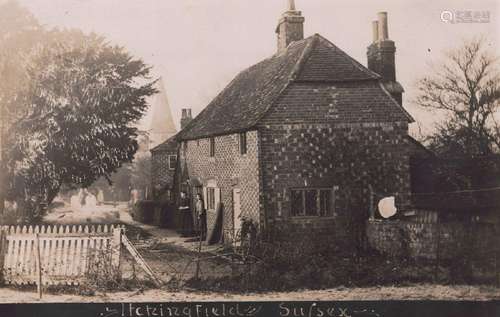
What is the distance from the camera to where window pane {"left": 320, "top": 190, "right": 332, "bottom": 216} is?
51.4 ft

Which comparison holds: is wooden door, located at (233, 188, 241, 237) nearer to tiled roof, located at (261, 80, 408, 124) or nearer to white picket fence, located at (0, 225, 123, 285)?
tiled roof, located at (261, 80, 408, 124)

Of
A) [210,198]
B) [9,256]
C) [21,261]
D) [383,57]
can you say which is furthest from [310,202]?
[9,256]

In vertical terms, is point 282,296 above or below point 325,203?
below

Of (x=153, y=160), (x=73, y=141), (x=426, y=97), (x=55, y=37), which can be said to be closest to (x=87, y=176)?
(x=73, y=141)

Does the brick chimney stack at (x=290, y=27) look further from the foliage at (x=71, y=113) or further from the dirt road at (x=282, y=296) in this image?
the dirt road at (x=282, y=296)

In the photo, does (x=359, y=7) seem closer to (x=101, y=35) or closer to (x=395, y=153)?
(x=395, y=153)

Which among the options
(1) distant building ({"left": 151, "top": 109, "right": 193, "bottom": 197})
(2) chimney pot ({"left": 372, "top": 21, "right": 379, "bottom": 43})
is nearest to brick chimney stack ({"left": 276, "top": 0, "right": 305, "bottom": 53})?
(2) chimney pot ({"left": 372, "top": 21, "right": 379, "bottom": 43})

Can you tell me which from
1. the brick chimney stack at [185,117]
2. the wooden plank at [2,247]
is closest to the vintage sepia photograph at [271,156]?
the wooden plank at [2,247]

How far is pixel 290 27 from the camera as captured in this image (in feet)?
62.5

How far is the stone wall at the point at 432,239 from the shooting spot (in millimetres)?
11922

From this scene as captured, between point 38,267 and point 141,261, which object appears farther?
point 141,261

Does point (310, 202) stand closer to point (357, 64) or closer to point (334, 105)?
point (334, 105)

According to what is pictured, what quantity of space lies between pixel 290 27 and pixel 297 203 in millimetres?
7737

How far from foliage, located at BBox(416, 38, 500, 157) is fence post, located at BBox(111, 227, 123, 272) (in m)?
10.7
